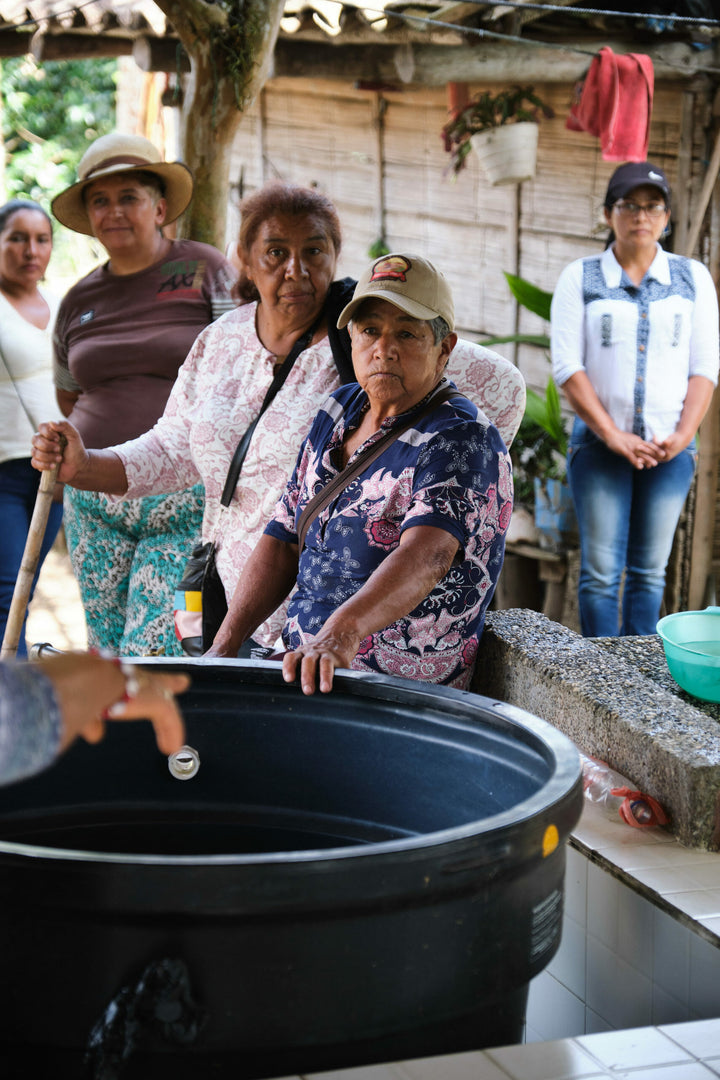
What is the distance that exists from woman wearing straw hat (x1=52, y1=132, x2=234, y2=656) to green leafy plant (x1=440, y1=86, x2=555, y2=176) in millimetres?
1917

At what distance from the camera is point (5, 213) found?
407 cm

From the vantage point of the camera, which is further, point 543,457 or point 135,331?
point 543,457

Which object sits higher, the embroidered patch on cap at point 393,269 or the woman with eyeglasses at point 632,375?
the embroidered patch on cap at point 393,269

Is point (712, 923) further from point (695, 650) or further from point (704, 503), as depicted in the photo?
point (704, 503)

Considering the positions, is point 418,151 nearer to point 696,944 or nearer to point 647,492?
point 647,492

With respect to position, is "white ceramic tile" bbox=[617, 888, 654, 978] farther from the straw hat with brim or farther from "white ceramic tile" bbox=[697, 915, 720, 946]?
the straw hat with brim

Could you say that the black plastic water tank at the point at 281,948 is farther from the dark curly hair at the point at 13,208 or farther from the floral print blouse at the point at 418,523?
the dark curly hair at the point at 13,208

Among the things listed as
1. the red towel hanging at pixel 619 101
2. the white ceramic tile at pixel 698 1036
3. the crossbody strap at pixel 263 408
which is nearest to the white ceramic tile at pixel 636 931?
the white ceramic tile at pixel 698 1036

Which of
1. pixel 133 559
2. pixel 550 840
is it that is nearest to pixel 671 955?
pixel 550 840

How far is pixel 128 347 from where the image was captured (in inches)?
142

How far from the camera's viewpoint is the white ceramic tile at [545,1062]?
1473mm

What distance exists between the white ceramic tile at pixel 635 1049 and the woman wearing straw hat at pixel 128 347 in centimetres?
211

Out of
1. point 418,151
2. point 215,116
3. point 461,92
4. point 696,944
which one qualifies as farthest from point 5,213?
point 696,944

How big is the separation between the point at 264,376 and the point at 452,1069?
1.70 m
